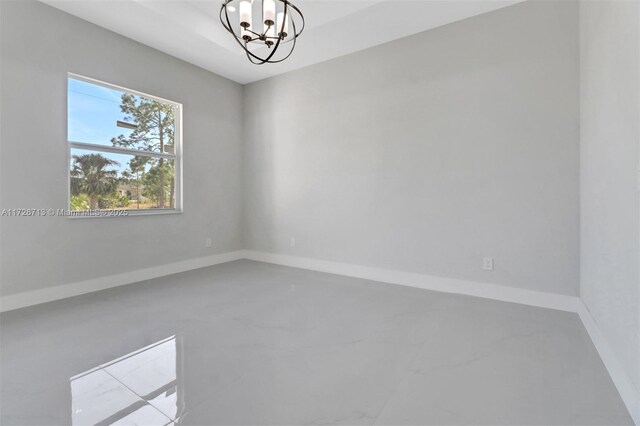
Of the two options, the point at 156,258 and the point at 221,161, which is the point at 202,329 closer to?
the point at 156,258

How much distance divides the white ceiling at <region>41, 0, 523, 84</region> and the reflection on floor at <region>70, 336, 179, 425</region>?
10.3 ft

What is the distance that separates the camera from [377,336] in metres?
2.15

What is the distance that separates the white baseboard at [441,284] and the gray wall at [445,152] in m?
0.07

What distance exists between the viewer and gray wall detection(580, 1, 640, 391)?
4.53ft

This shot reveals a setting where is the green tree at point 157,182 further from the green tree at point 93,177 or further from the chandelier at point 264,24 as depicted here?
the chandelier at point 264,24

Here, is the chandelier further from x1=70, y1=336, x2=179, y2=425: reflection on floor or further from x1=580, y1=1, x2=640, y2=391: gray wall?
x1=70, y1=336, x2=179, y2=425: reflection on floor

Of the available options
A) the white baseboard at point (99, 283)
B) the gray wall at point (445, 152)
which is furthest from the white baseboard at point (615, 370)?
the white baseboard at point (99, 283)

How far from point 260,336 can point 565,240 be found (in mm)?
2735

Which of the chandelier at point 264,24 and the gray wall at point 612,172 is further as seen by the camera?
the chandelier at point 264,24

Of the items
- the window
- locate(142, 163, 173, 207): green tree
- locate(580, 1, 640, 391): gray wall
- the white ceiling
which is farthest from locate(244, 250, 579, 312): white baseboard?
the white ceiling

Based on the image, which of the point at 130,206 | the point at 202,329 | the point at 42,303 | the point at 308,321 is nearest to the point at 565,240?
the point at 308,321

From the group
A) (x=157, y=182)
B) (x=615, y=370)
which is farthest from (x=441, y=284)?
(x=157, y=182)

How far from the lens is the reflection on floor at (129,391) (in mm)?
1344

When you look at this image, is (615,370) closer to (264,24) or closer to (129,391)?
(129,391)
